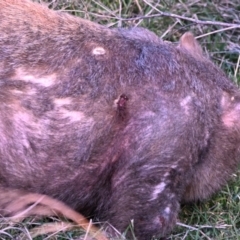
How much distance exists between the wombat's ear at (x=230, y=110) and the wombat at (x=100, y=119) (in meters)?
0.07

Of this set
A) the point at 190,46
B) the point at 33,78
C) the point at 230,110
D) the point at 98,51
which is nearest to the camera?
the point at 33,78

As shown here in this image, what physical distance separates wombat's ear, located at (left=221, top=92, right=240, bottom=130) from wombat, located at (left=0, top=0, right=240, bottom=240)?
0.23 feet

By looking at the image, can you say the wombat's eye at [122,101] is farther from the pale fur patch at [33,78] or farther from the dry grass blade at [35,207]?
the dry grass blade at [35,207]

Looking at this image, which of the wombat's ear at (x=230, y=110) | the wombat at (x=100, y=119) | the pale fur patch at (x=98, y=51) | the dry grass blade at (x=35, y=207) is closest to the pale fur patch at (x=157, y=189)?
the wombat at (x=100, y=119)

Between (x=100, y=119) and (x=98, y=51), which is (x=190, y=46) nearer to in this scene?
(x=98, y=51)

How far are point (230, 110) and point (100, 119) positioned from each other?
720mm

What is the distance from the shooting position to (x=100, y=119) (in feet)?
12.0

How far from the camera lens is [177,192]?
382 cm

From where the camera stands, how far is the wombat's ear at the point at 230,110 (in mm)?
4000

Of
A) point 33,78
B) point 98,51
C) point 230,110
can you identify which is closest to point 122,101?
point 98,51

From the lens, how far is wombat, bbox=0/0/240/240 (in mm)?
3609

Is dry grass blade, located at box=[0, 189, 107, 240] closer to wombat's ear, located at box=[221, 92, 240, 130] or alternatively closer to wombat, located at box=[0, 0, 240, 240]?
wombat, located at box=[0, 0, 240, 240]

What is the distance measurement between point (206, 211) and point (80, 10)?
5.80ft

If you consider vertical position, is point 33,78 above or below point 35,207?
above
